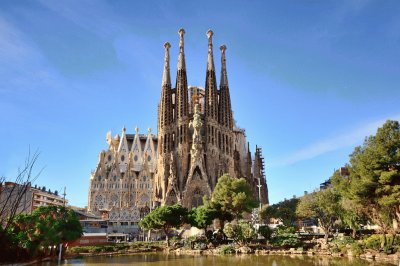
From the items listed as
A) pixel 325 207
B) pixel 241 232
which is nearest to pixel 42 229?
pixel 241 232

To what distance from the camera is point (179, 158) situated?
84.2m

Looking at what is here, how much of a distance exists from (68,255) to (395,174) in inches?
1370

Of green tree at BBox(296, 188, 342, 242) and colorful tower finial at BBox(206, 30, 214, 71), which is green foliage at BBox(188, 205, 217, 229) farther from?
colorful tower finial at BBox(206, 30, 214, 71)

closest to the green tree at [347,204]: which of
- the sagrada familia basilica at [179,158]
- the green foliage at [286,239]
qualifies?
the green foliage at [286,239]

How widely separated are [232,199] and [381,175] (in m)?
24.0

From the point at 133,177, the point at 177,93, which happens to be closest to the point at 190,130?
the point at 177,93

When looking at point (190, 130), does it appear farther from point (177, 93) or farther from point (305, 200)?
point (305, 200)

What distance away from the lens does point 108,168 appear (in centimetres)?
9825

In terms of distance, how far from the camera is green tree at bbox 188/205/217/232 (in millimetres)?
49969

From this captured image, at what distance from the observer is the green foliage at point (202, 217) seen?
49969 mm

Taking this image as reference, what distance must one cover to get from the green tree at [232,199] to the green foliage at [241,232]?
6402mm

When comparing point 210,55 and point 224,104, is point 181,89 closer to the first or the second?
point 224,104

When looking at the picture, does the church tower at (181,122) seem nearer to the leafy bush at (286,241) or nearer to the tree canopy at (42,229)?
the leafy bush at (286,241)

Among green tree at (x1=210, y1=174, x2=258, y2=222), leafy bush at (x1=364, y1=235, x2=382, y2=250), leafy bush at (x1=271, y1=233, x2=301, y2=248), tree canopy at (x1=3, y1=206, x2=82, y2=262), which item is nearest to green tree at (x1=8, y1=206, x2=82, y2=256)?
tree canopy at (x1=3, y1=206, x2=82, y2=262)
